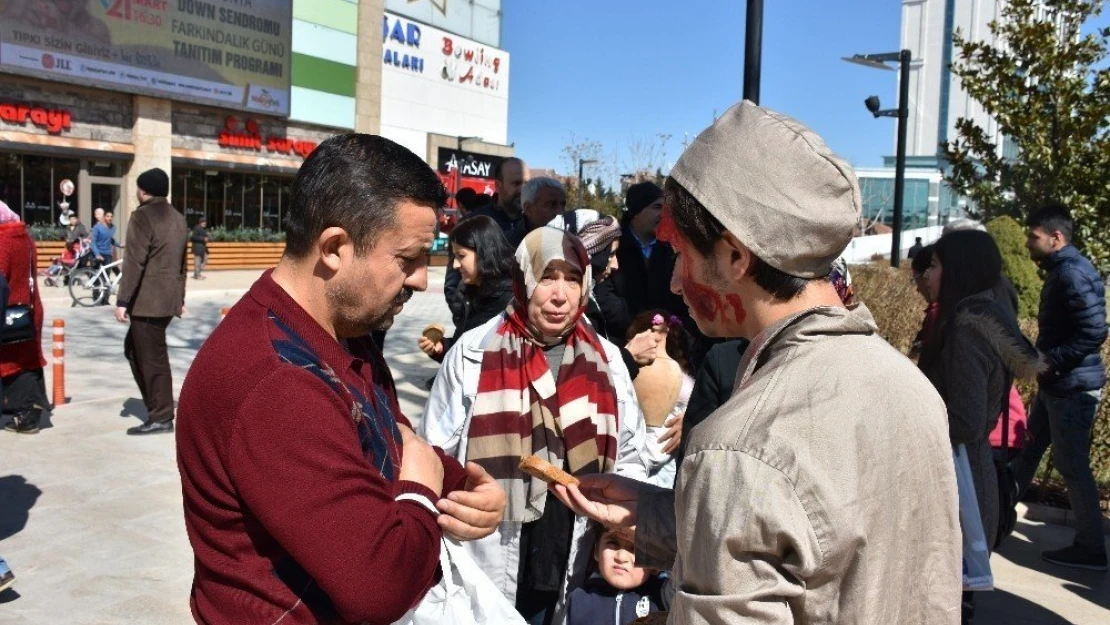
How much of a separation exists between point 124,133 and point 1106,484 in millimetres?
25793

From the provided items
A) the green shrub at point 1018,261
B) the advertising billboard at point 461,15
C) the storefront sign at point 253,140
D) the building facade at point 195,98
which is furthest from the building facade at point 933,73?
the green shrub at point 1018,261

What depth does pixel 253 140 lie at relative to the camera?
29.8 metres

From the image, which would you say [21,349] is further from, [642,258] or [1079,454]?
[1079,454]

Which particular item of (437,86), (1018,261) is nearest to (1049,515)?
(1018,261)

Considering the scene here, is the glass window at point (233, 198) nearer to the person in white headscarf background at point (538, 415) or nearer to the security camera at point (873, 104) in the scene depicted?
the security camera at point (873, 104)

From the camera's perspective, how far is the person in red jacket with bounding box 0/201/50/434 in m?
5.89

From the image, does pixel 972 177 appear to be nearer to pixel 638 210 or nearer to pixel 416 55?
pixel 638 210

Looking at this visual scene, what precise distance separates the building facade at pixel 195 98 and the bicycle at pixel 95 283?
23.4 feet

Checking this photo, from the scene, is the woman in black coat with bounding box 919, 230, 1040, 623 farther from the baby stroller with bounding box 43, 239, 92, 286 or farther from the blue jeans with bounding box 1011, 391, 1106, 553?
the baby stroller with bounding box 43, 239, 92, 286

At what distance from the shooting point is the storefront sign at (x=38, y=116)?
23391 mm

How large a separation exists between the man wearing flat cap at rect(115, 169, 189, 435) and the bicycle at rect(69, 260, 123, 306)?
37.1 feet

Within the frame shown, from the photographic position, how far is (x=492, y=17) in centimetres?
3878

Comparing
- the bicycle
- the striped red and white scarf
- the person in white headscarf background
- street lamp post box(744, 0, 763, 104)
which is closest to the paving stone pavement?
the person in white headscarf background

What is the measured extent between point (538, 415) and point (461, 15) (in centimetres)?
3606
